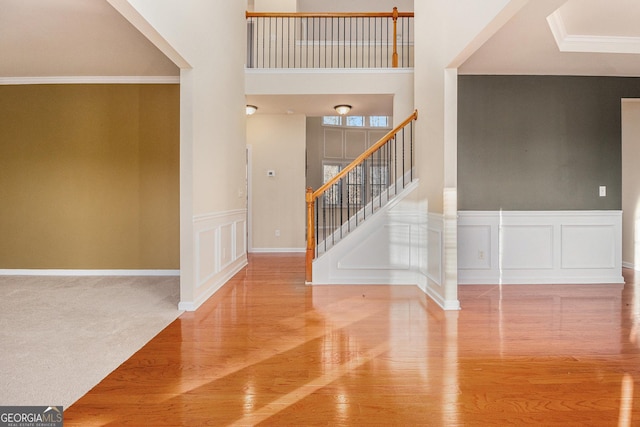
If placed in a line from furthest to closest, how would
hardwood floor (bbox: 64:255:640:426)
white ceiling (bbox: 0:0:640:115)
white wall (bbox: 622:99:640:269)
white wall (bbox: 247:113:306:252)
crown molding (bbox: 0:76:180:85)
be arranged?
1. white wall (bbox: 247:113:306:252)
2. white wall (bbox: 622:99:640:269)
3. crown molding (bbox: 0:76:180:85)
4. white ceiling (bbox: 0:0:640:115)
5. hardwood floor (bbox: 64:255:640:426)

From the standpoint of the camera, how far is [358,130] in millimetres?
9391

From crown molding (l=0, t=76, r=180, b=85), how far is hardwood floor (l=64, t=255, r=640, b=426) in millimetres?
3246

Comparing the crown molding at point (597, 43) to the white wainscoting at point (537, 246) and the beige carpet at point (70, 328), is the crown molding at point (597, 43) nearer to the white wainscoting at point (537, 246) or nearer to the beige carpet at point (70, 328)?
the white wainscoting at point (537, 246)

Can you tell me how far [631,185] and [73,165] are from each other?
811cm

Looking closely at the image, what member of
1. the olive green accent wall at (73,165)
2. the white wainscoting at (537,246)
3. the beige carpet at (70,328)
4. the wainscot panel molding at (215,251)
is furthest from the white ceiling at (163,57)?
the beige carpet at (70,328)

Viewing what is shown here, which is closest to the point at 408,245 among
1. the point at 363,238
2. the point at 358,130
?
the point at 363,238

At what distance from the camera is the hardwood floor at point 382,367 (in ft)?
5.55

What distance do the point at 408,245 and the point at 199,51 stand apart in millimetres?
3163

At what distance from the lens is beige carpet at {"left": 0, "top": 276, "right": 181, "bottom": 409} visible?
195 centimetres

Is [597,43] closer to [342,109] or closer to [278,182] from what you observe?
[342,109]

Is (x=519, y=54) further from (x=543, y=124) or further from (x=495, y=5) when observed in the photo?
(x=495, y=5)

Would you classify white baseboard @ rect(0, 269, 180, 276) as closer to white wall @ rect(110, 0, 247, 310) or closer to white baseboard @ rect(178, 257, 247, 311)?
white baseboard @ rect(178, 257, 247, 311)

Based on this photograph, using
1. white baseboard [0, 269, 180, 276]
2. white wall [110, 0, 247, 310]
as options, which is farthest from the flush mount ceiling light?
→ white baseboard [0, 269, 180, 276]

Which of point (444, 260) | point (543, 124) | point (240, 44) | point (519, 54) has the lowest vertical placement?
point (444, 260)
